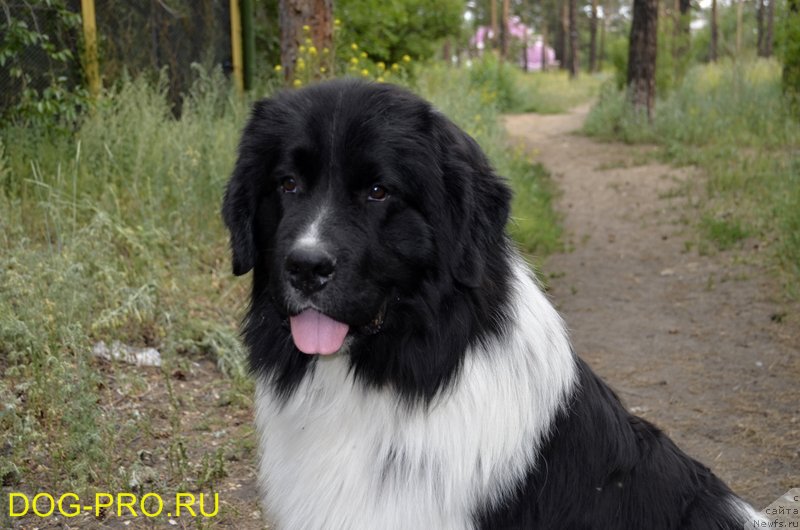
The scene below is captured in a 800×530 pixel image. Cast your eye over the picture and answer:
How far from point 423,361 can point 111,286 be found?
324 centimetres

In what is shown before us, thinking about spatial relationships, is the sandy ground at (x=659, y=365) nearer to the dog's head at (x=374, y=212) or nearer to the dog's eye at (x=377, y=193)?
the dog's head at (x=374, y=212)

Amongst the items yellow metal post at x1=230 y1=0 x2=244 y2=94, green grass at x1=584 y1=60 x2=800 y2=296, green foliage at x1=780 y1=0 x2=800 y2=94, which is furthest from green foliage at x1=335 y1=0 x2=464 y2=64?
green foliage at x1=780 y1=0 x2=800 y2=94

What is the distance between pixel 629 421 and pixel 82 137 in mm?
5662

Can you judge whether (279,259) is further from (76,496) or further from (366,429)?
(76,496)

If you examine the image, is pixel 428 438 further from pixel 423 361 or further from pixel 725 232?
pixel 725 232

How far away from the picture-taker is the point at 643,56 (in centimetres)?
1628

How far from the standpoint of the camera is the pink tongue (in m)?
2.82

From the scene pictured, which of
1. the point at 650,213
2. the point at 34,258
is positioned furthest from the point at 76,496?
the point at 650,213

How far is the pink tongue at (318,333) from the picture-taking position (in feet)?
9.25

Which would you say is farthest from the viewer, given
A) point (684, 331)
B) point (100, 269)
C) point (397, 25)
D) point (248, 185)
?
point (397, 25)

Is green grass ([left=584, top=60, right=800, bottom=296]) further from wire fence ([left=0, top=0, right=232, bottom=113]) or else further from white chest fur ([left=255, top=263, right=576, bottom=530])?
wire fence ([left=0, top=0, right=232, bottom=113])

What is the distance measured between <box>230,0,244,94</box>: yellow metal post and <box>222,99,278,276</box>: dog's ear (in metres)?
8.23

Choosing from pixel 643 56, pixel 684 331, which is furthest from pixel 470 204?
pixel 643 56

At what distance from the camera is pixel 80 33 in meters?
8.49
